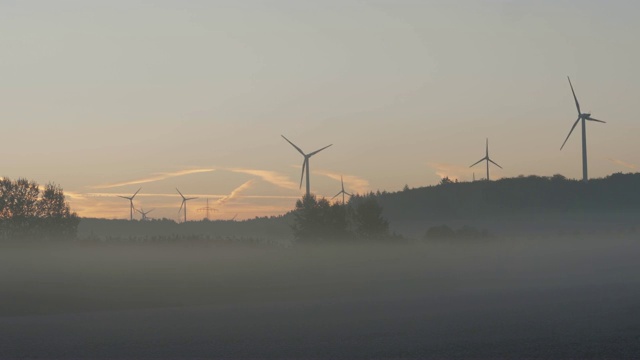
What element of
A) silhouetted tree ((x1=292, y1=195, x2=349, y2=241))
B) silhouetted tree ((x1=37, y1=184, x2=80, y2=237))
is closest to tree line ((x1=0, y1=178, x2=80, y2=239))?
silhouetted tree ((x1=37, y1=184, x2=80, y2=237))

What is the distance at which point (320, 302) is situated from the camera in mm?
63094

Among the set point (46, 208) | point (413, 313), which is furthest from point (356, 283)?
point (46, 208)

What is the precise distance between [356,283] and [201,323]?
3387 centimetres

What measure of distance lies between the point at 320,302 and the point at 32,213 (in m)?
67.9

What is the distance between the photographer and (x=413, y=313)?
171 ft

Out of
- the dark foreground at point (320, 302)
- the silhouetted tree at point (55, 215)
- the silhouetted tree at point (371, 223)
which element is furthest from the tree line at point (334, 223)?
the silhouetted tree at point (55, 215)

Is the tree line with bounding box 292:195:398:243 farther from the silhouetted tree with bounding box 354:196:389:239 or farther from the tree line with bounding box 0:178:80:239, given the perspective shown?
the tree line with bounding box 0:178:80:239

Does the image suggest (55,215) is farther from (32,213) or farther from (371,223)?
(371,223)

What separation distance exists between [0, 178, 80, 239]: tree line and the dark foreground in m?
7.75

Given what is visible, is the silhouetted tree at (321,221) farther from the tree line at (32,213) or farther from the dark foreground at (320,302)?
the tree line at (32,213)

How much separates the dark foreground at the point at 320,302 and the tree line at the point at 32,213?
7751mm

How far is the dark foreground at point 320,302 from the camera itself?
39.4 metres

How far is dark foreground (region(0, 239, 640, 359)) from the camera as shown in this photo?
39.4 meters

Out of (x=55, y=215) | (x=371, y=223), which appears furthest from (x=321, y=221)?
(x=55, y=215)
